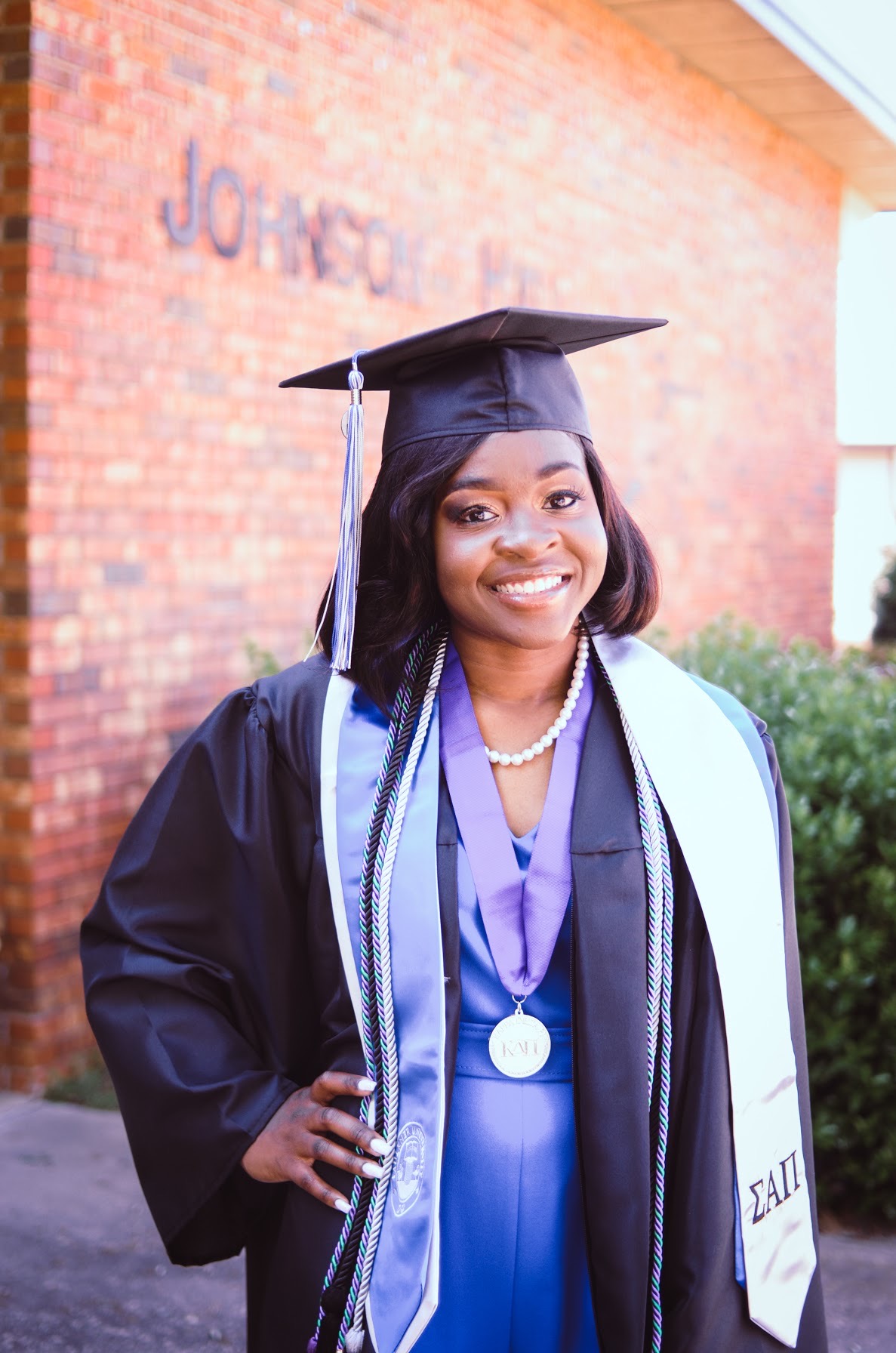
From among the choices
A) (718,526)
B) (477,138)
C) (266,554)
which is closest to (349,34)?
(477,138)

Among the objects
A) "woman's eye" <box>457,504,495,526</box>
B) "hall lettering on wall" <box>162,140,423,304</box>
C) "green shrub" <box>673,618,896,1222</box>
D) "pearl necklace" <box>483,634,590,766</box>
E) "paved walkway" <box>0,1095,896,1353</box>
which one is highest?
"hall lettering on wall" <box>162,140,423,304</box>

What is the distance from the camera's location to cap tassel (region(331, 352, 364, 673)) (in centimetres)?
196

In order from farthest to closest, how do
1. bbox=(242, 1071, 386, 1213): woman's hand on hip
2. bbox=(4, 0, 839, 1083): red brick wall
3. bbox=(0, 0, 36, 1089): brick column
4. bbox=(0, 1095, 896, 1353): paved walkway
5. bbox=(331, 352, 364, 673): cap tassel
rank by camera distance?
bbox=(4, 0, 839, 1083): red brick wall < bbox=(0, 0, 36, 1089): brick column < bbox=(0, 1095, 896, 1353): paved walkway < bbox=(331, 352, 364, 673): cap tassel < bbox=(242, 1071, 386, 1213): woman's hand on hip

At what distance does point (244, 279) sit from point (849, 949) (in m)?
3.13

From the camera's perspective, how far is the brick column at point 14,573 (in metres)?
3.96

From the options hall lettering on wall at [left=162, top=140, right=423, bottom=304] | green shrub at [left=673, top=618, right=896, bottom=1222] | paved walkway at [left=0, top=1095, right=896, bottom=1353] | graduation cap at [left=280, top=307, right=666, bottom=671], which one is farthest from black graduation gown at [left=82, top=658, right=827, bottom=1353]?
hall lettering on wall at [left=162, top=140, right=423, bottom=304]

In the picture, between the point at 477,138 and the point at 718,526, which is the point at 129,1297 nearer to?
the point at 477,138

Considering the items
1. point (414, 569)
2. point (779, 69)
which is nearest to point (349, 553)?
point (414, 569)

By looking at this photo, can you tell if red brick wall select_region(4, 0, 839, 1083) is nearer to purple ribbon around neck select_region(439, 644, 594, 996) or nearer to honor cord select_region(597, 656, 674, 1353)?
purple ribbon around neck select_region(439, 644, 594, 996)

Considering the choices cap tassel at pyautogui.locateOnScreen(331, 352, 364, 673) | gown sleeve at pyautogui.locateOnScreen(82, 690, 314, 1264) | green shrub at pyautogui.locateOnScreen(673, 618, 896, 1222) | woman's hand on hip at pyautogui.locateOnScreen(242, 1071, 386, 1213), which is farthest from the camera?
green shrub at pyautogui.locateOnScreen(673, 618, 896, 1222)

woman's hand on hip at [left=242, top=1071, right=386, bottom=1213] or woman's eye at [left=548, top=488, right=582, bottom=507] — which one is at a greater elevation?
woman's eye at [left=548, top=488, right=582, bottom=507]

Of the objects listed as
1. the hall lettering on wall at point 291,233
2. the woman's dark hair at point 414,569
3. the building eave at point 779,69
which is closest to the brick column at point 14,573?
the hall lettering on wall at point 291,233

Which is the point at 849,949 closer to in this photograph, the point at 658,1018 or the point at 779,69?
the point at 658,1018

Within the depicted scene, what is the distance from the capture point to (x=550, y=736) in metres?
1.94
